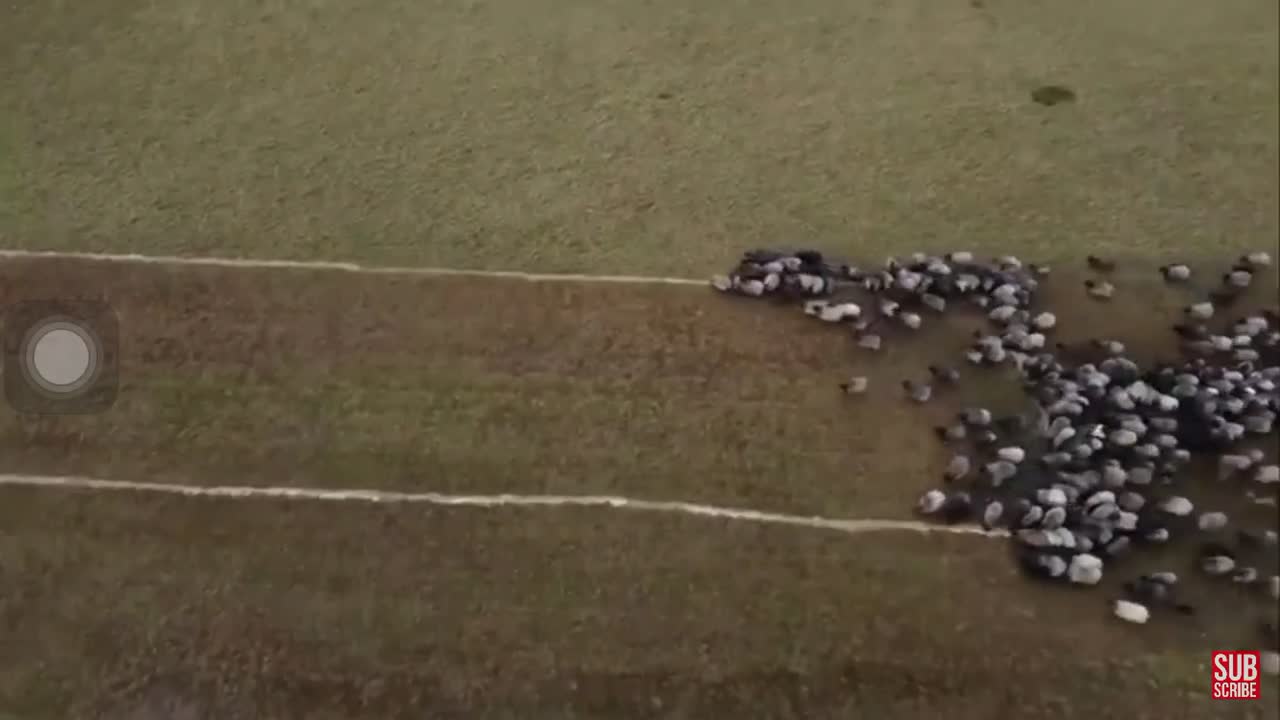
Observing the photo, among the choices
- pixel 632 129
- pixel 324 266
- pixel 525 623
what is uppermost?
pixel 632 129

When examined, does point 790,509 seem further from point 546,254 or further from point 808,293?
point 546,254

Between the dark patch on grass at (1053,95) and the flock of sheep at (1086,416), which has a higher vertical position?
the dark patch on grass at (1053,95)

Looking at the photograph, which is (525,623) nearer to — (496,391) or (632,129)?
(496,391)

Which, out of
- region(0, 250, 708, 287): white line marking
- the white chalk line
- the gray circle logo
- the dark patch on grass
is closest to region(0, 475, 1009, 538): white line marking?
the white chalk line

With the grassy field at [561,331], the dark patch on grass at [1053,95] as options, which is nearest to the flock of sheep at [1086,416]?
the grassy field at [561,331]

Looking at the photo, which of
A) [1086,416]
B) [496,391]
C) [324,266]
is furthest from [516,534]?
[1086,416]

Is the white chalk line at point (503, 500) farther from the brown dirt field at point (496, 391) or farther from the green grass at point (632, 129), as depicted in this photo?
the green grass at point (632, 129)
